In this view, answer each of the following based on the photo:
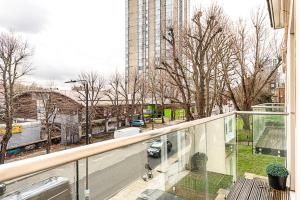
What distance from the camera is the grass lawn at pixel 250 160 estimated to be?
17.5 ft

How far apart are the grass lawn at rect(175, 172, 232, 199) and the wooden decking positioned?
0.87ft

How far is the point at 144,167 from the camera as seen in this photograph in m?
1.65

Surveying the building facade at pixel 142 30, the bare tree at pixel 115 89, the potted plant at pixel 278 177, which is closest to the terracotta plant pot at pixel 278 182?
the potted plant at pixel 278 177

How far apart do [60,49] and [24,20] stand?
26.2ft

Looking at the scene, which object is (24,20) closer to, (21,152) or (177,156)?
(21,152)

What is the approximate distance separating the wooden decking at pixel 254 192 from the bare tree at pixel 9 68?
1133 centimetres

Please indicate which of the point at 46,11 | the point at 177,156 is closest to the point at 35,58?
the point at 46,11

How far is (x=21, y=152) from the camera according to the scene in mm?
18562

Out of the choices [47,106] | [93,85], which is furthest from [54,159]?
[93,85]

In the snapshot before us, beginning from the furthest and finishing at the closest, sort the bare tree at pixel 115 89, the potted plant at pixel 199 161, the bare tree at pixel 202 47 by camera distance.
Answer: the bare tree at pixel 115 89 < the bare tree at pixel 202 47 < the potted plant at pixel 199 161

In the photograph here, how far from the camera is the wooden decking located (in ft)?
13.6

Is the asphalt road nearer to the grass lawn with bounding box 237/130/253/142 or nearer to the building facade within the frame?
the grass lawn with bounding box 237/130/253/142

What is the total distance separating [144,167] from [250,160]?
16.2ft

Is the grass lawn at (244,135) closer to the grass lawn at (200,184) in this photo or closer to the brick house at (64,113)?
the grass lawn at (200,184)
